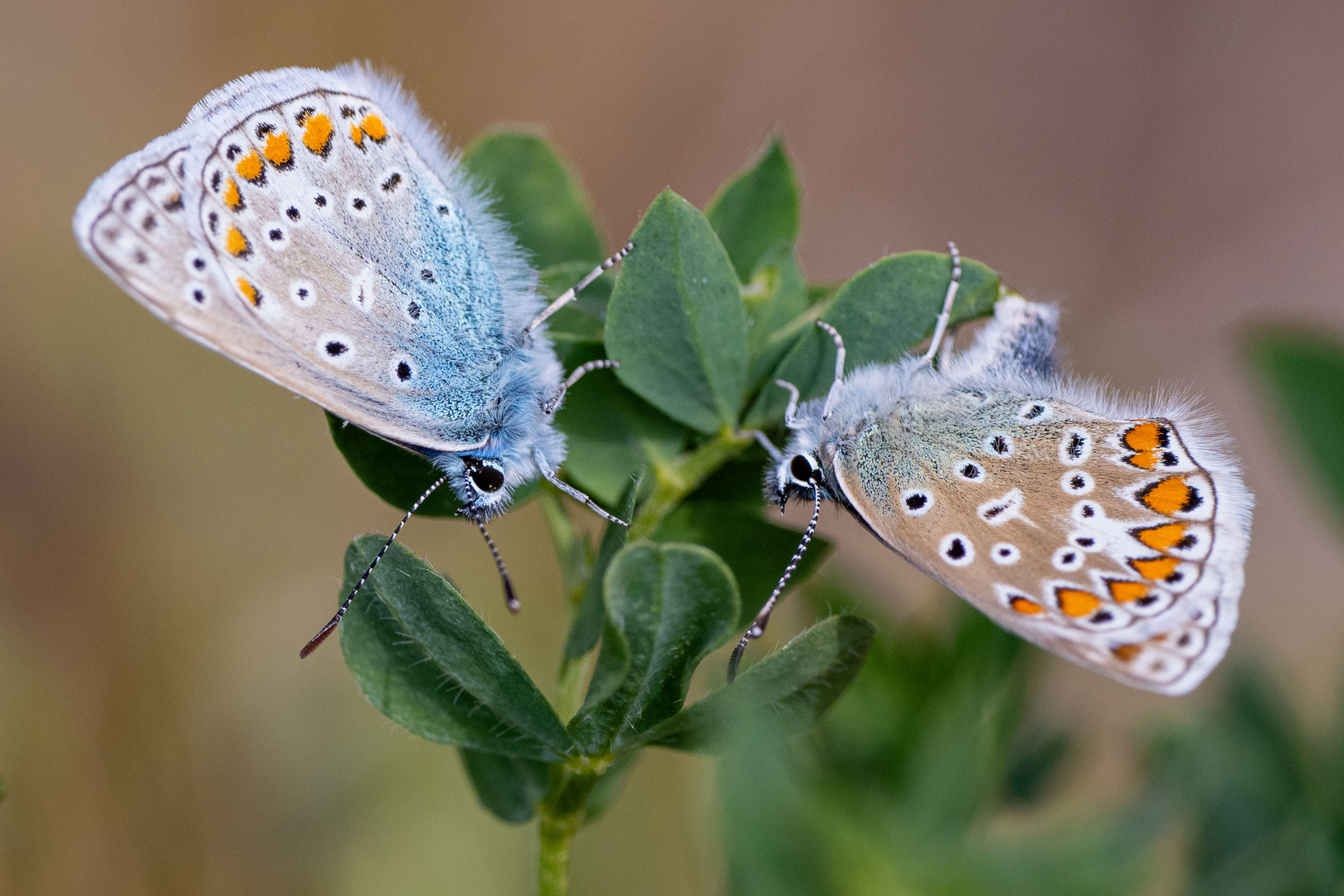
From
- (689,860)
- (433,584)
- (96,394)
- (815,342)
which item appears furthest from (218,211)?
(96,394)

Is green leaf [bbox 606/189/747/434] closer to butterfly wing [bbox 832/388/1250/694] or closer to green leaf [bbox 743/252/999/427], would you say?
green leaf [bbox 743/252/999/427]

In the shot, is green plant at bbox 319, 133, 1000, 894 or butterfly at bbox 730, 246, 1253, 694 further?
butterfly at bbox 730, 246, 1253, 694

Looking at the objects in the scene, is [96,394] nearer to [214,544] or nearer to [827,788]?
[214,544]

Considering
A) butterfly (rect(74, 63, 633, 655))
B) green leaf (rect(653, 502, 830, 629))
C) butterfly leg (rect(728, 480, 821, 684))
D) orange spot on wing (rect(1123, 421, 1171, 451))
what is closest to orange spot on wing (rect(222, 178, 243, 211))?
butterfly (rect(74, 63, 633, 655))

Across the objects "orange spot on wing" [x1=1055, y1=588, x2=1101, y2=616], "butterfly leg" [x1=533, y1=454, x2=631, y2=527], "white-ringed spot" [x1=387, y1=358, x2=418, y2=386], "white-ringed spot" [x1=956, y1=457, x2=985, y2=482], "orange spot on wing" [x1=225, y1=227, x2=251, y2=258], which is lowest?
"white-ringed spot" [x1=387, y1=358, x2=418, y2=386]

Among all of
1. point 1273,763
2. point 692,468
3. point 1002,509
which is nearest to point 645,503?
point 692,468

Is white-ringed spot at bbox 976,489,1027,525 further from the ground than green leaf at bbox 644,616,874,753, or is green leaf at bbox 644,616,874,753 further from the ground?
white-ringed spot at bbox 976,489,1027,525
